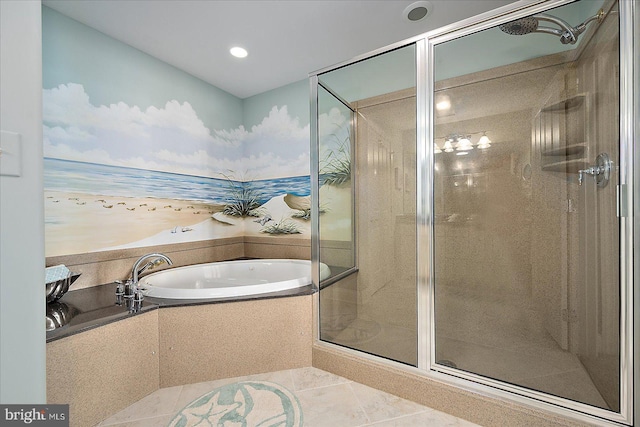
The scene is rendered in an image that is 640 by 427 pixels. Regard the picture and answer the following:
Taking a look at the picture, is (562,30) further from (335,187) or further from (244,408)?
(244,408)

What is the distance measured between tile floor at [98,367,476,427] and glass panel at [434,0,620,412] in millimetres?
345

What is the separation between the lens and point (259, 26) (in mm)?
2160

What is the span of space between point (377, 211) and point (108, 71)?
2324 mm

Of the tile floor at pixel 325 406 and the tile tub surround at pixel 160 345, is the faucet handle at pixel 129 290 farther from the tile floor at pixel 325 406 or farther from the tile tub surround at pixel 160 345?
the tile floor at pixel 325 406

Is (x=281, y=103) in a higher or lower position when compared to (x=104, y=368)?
higher

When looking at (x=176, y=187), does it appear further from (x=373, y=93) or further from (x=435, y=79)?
(x=435, y=79)

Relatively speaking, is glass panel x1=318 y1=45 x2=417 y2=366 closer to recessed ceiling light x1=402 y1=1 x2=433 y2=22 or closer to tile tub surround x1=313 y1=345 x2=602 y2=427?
tile tub surround x1=313 y1=345 x2=602 y2=427

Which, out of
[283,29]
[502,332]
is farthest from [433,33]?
[502,332]

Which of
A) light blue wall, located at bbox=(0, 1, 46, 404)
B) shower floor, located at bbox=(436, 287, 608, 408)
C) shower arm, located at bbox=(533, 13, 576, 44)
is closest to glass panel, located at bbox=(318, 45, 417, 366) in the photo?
shower floor, located at bbox=(436, 287, 608, 408)

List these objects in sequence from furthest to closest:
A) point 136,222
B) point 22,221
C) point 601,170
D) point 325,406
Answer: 1. point 136,222
2. point 325,406
3. point 601,170
4. point 22,221

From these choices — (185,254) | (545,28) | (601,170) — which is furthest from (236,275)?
(545,28)

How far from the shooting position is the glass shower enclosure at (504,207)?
4.26 ft

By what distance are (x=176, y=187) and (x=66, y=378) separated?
69.8 inches

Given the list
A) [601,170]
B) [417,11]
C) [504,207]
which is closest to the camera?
[601,170]
